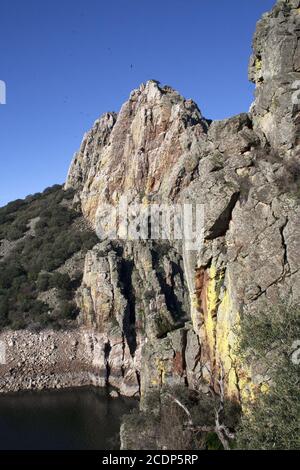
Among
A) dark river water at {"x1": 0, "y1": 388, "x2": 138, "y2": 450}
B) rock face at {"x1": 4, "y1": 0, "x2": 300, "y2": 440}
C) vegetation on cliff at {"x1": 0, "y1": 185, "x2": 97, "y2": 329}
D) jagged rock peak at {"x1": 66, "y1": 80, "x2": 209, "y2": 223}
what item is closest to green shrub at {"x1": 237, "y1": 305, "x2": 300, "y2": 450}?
rock face at {"x1": 4, "y1": 0, "x2": 300, "y2": 440}

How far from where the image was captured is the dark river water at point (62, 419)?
102 feet

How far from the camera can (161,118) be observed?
192 feet

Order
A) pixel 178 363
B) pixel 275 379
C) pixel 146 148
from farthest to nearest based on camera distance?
pixel 146 148, pixel 178 363, pixel 275 379

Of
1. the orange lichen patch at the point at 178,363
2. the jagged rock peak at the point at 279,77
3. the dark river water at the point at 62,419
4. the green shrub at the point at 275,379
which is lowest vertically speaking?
the dark river water at the point at 62,419

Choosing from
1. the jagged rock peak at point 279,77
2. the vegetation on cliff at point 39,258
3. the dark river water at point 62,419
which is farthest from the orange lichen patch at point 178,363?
the vegetation on cliff at point 39,258

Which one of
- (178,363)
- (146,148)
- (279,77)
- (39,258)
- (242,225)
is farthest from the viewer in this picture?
(39,258)

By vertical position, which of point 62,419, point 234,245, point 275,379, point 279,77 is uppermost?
point 279,77

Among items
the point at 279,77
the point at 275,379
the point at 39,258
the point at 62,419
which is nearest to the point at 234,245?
the point at 275,379

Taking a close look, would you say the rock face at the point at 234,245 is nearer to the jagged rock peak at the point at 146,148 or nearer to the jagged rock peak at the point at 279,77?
the jagged rock peak at the point at 279,77

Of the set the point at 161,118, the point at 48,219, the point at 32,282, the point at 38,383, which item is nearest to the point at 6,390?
the point at 38,383

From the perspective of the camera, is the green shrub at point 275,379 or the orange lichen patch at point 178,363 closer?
the green shrub at point 275,379

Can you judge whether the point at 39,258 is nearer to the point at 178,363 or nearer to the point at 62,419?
the point at 62,419

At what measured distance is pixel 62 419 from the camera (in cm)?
3603

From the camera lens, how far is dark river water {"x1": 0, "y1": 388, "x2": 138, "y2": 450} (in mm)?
31000
